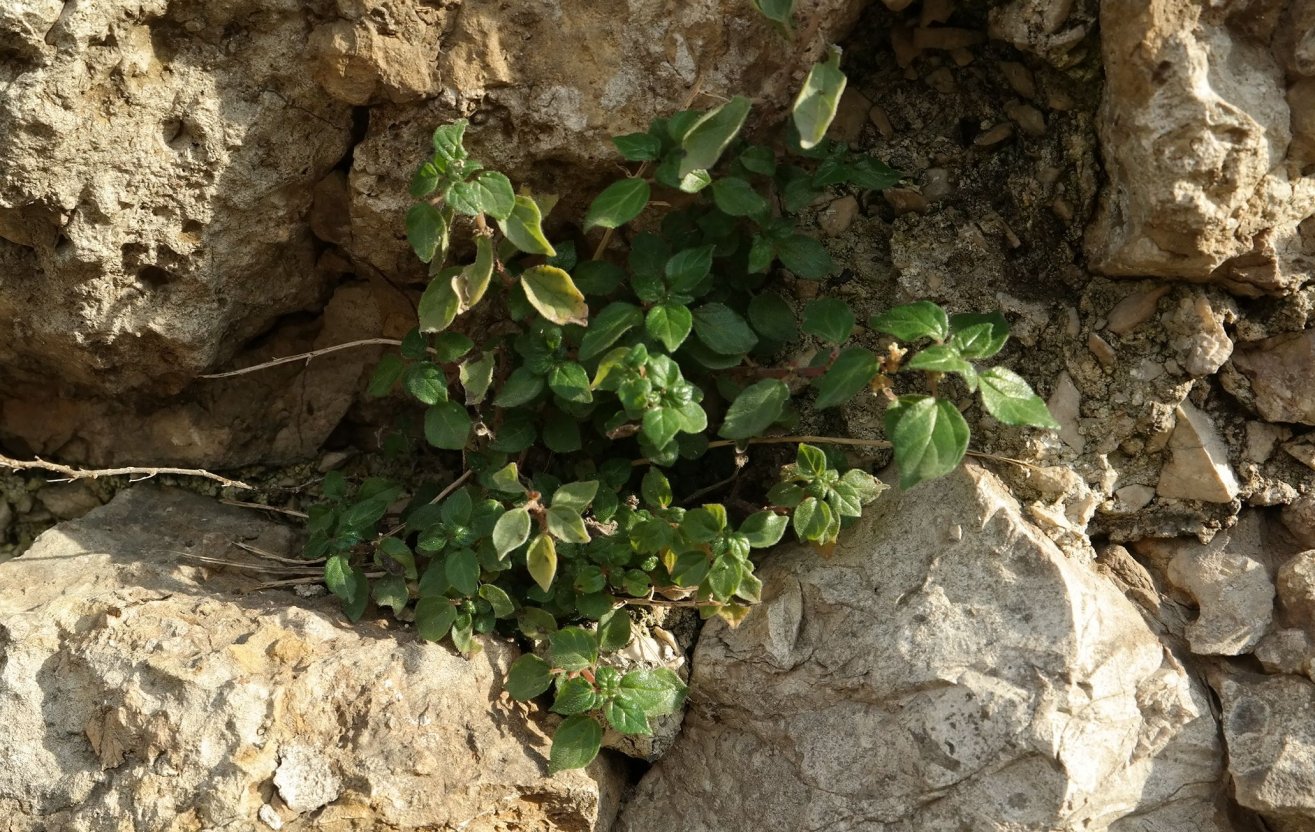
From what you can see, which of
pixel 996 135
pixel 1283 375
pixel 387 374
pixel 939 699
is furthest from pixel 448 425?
pixel 1283 375

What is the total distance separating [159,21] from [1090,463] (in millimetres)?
1853

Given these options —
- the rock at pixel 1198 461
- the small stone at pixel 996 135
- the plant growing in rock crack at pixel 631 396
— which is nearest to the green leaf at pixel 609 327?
the plant growing in rock crack at pixel 631 396

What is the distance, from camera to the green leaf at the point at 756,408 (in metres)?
1.94

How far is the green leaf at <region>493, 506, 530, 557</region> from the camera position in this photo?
1854 mm

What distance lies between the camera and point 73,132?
1.98 metres

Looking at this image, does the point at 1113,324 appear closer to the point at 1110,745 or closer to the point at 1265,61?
the point at 1265,61

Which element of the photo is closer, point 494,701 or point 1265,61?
point 1265,61


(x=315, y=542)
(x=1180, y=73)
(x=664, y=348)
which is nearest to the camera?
(x=1180, y=73)

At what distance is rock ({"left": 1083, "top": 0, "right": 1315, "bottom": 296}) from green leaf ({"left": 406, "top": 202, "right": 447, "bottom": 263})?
117cm

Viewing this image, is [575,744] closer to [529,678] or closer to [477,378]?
[529,678]

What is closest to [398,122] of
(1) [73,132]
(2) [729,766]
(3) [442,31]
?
(3) [442,31]

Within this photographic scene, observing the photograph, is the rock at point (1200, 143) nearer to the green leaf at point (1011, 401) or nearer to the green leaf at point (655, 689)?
Answer: the green leaf at point (1011, 401)

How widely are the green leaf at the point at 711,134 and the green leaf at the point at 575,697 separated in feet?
2.91

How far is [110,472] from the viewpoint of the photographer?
2.19 metres
